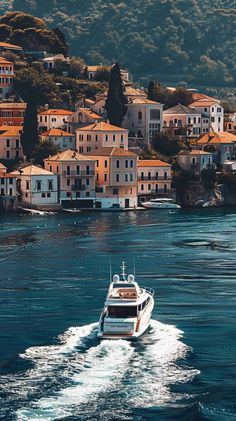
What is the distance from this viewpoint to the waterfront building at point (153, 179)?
531ft

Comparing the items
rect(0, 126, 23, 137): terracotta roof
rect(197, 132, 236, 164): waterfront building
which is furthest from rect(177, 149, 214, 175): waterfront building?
rect(0, 126, 23, 137): terracotta roof

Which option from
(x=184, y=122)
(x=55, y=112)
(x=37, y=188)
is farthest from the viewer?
(x=184, y=122)

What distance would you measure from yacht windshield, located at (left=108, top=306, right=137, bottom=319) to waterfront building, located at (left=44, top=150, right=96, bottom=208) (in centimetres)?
8304

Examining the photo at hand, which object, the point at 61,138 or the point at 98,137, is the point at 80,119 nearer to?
the point at 61,138

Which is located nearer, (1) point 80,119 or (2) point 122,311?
(2) point 122,311

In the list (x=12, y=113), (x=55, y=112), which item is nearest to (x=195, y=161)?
(x=55, y=112)

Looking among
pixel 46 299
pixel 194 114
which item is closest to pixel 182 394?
pixel 46 299

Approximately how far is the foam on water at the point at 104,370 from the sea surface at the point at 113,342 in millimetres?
45

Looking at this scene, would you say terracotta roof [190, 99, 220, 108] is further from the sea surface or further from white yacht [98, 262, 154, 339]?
white yacht [98, 262, 154, 339]

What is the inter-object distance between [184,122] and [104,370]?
122 metres

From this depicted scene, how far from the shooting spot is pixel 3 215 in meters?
146

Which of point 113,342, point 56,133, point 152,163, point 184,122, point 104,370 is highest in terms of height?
point 184,122

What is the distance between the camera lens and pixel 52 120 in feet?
570

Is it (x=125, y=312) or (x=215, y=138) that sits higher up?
(x=215, y=138)
